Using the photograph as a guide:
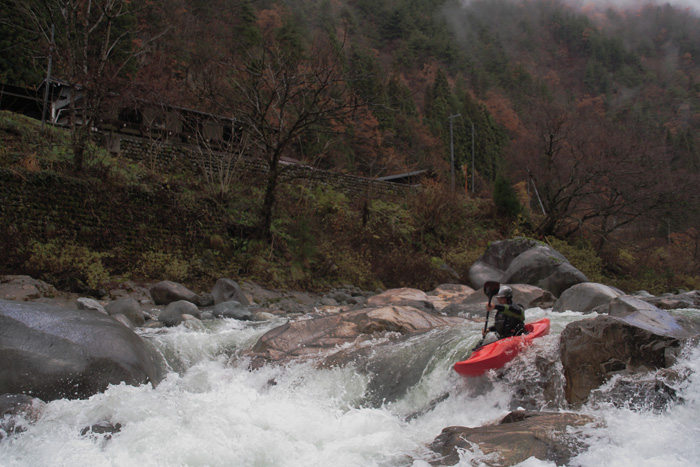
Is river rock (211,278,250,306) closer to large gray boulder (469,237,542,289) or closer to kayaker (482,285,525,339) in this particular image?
kayaker (482,285,525,339)

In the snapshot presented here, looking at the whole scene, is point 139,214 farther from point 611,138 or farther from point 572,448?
point 611,138

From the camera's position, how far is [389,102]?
28.4 metres

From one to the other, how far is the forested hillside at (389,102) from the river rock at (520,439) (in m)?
9.59

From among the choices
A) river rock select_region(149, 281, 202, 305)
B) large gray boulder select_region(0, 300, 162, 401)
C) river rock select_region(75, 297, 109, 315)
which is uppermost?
large gray boulder select_region(0, 300, 162, 401)

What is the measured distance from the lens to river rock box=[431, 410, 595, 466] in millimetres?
3395

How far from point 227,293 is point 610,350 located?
7.78 metres

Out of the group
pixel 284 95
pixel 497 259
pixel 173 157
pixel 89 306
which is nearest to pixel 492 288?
pixel 89 306

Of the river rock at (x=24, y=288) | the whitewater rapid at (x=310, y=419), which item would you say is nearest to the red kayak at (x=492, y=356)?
the whitewater rapid at (x=310, y=419)

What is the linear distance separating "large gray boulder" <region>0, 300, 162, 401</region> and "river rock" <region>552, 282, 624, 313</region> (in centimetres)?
723

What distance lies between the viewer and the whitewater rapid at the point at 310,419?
3561 mm

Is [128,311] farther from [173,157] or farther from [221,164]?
[173,157]

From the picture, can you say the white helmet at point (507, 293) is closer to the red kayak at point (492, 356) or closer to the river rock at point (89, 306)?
the red kayak at point (492, 356)

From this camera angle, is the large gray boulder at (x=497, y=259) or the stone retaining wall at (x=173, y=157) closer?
the stone retaining wall at (x=173, y=157)

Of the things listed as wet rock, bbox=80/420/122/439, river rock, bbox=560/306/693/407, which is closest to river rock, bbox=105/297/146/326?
wet rock, bbox=80/420/122/439
